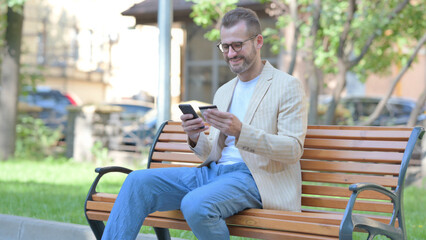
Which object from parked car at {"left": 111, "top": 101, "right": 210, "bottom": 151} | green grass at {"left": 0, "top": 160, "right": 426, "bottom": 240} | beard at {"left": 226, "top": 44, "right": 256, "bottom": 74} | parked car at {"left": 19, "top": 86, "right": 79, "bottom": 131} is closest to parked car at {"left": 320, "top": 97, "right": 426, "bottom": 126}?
parked car at {"left": 111, "top": 101, "right": 210, "bottom": 151}

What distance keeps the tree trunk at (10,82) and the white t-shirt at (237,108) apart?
9848 mm

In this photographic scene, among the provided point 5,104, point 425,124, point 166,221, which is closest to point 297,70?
point 425,124

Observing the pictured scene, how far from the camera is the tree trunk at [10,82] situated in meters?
13.3

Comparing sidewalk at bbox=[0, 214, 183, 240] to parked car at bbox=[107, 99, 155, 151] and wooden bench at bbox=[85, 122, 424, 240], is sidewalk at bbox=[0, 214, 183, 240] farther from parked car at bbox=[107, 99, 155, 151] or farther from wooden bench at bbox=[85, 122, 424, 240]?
parked car at bbox=[107, 99, 155, 151]

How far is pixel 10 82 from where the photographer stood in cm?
1340

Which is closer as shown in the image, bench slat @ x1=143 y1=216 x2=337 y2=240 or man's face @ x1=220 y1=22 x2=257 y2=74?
bench slat @ x1=143 y1=216 x2=337 y2=240

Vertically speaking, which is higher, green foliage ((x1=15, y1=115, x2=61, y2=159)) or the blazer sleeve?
the blazer sleeve

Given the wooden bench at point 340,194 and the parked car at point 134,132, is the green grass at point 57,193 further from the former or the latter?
the parked car at point 134,132

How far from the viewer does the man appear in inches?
143

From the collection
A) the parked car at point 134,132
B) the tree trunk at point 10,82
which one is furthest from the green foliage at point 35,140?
the parked car at point 134,132

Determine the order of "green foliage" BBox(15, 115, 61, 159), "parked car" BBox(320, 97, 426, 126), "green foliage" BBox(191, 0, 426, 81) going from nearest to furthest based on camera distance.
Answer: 1. "green foliage" BBox(191, 0, 426, 81)
2. "green foliage" BBox(15, 115, 61, 159)
3. "parked car" BBox(320, 97, 426, 126)

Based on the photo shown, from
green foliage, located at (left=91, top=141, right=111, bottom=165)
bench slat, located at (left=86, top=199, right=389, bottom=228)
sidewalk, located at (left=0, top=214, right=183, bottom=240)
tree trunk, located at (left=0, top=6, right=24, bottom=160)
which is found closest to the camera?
bench slat, located at (left=86, top=199, right=389, bottom=228)

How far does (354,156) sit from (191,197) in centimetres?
110

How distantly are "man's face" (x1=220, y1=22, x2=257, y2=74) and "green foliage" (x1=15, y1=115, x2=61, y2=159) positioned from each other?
418 inches
